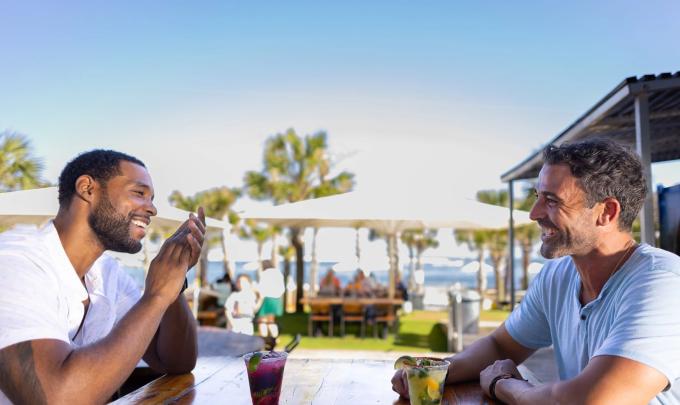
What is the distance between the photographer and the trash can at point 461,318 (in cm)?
771

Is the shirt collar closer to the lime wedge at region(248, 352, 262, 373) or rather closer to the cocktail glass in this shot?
the lime wedge at region(248, 352, 262, 373)

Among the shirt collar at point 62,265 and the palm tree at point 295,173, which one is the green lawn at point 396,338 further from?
the palm tree at point 295,173

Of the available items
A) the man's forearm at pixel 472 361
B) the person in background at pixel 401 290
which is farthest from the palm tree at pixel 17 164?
the man's forearm at pixel 472 361

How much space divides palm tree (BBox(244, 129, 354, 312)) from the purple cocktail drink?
15.9 m

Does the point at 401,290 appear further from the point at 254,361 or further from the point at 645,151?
the point at 254,361

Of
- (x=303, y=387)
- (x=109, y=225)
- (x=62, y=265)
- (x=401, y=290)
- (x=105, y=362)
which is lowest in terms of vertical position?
(x=401, y=290)

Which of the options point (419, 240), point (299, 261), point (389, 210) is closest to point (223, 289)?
point (389, 210)

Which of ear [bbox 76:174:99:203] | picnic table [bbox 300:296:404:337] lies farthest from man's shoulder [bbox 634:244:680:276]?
picnic table [bbox 300:296:404:337]

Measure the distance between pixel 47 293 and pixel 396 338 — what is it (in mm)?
7931

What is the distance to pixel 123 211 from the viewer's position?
2.05 m

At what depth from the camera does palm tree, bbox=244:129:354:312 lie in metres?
17.8

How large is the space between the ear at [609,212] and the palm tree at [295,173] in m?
15.7

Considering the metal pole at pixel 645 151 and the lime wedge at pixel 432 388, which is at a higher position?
the metal pole at pixel 645 151

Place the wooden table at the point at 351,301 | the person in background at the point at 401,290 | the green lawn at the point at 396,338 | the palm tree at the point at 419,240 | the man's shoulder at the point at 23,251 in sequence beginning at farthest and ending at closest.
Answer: the palm tree at the point at 419,240 < the person in background at the point at 401,290 < the wooden table at the point at 351,301 < the green lawn at the point at 396,338 < the man's shoulder at the point at 23,251
